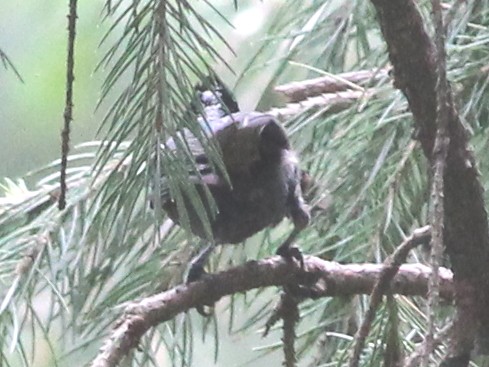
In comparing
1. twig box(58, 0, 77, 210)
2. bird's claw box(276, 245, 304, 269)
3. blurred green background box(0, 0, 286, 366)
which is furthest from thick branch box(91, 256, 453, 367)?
blurred green background box(0, 0, 286, 366)

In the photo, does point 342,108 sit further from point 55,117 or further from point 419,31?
point 55,117

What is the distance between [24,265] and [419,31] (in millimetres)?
337

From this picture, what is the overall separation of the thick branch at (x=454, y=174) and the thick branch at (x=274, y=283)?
18 millimetres

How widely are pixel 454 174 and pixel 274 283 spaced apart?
15 cm

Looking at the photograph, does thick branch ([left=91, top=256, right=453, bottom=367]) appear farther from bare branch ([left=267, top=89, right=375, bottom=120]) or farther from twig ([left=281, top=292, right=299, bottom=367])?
bare branch ([left=267, top=89, right=375, bottom=120])

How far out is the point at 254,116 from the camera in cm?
42

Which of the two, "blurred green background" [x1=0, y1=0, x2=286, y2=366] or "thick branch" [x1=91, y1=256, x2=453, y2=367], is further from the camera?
"blurred green background" [x1=0, y1=0, x2=286, y2=366]

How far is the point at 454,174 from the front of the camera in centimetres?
37

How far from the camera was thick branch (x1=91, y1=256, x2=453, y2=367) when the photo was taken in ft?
1.41

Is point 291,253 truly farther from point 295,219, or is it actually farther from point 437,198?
point 437,198

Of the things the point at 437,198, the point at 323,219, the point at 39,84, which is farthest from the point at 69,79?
the point at 39,84

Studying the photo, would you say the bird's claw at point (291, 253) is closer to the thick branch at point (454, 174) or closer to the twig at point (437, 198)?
the thick branch at point (454, 174)


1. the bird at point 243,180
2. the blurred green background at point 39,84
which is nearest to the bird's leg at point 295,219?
the bird at point 243,180

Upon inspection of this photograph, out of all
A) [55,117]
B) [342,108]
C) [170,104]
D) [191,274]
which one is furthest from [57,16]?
[170,104]
